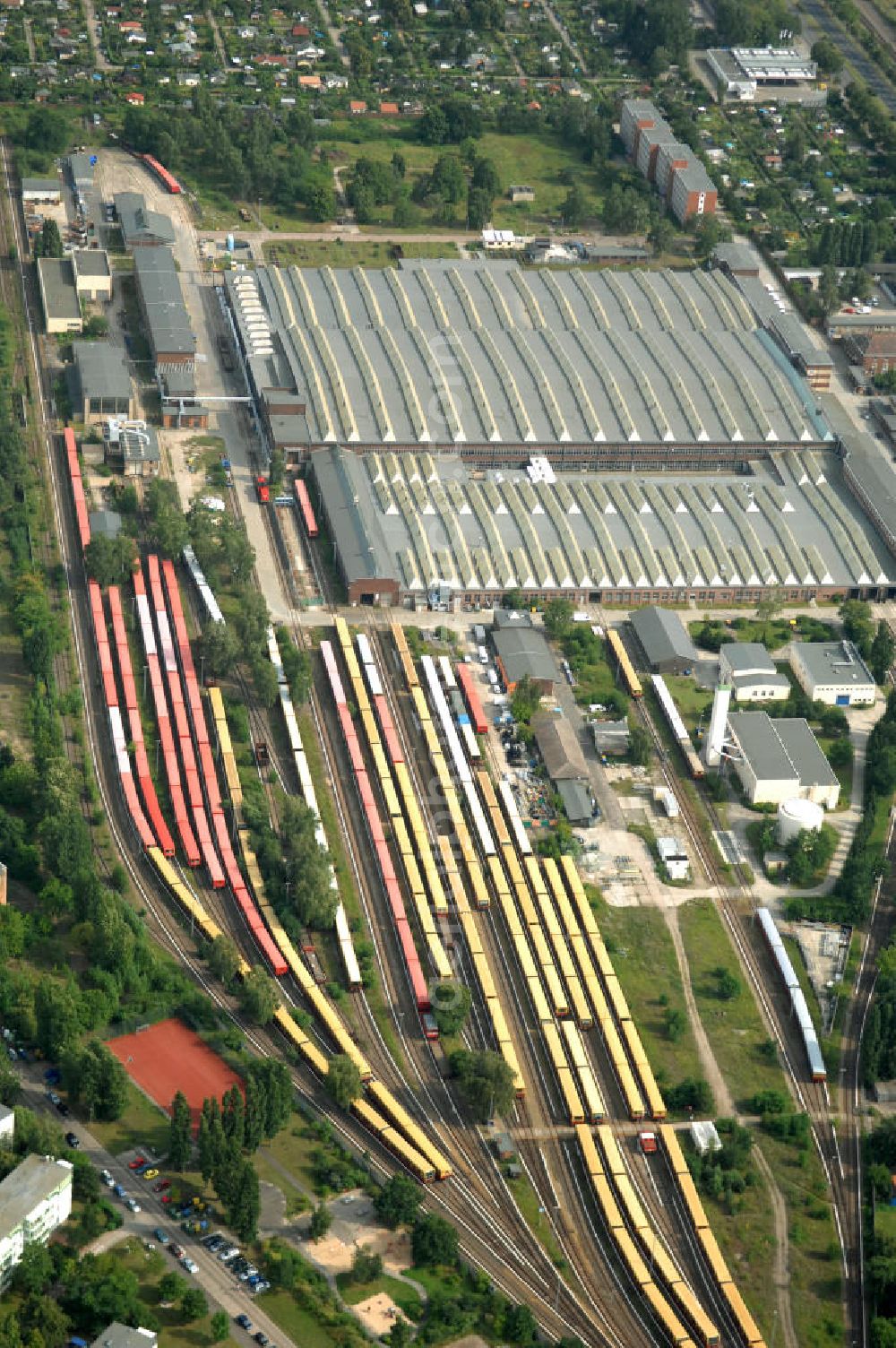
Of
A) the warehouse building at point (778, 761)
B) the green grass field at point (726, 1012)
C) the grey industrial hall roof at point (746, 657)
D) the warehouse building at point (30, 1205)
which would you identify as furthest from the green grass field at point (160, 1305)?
the grey industrial hall roof at point (746, 657)

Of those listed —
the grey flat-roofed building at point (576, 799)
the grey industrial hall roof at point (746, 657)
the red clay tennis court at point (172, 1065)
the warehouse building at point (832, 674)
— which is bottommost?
the warehouse building at point (832, 674)

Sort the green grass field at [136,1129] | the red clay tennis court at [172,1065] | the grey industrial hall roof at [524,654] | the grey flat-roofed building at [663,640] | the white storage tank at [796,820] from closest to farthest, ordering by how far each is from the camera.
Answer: the green grass field at [136,1129], the red clay tennis court at [172,1065], the white storage tank at [796,820], the grey industrial hall roof at [524,654], the grey flat-roofed building at [663,640]

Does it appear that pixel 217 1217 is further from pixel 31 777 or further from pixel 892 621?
pixel 892 621

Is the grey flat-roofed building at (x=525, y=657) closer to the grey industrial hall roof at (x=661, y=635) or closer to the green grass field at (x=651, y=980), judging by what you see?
the grey industrial hall roof at (x=661, y=635)

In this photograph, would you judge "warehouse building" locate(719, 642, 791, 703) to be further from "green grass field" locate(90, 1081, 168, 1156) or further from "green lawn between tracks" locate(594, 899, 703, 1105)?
"green grass field" locate(90, 1081, 168, 1156)

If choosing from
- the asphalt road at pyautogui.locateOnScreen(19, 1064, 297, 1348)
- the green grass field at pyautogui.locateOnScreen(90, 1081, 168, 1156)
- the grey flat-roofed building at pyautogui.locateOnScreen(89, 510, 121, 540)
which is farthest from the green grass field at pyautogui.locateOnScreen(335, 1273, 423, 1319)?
the grey flat-roofed building at pyautogui.locateOnScreen(89, 510, 121, 540)

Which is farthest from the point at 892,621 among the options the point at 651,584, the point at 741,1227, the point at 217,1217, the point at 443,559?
the point at 217,1217

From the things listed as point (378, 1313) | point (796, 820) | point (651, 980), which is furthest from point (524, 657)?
point (378, 1313)
